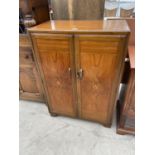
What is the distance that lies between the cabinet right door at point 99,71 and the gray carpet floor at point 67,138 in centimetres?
20

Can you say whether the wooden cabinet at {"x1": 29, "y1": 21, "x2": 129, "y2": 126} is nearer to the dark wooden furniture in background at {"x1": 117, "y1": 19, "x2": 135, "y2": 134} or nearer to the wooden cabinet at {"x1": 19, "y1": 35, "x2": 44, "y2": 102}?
the dark wooden furniture in background at {"x1": 117, "y1": 19, "x2": 135, "y2": 134}

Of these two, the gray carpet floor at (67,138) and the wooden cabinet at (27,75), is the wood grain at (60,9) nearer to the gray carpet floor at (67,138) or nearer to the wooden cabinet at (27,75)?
the wooden cabinet at (27,75)

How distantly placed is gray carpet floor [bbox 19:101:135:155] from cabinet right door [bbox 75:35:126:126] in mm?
201

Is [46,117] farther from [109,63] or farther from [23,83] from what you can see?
[109,63]

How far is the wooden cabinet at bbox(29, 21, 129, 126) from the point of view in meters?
1.06

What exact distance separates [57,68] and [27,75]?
24.4 inches

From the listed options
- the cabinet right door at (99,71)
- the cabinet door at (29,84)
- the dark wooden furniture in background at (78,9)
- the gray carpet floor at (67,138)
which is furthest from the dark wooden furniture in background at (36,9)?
the gray carpet floor at (67,138)

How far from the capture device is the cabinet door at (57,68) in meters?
1.17

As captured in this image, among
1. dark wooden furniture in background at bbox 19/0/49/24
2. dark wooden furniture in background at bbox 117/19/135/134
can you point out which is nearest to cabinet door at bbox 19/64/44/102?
dark wooden furniture in background at bbox 19/0/49/24

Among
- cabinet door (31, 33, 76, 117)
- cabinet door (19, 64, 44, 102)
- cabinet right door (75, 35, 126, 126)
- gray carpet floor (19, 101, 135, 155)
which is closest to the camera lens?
cabinet right door (75, 35, 126, 126)

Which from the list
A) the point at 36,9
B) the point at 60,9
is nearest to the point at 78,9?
the point at 60,9

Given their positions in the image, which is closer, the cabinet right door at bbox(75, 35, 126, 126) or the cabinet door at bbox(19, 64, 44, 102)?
the cabinet right door at bbox(75, 35, 126, 126)
